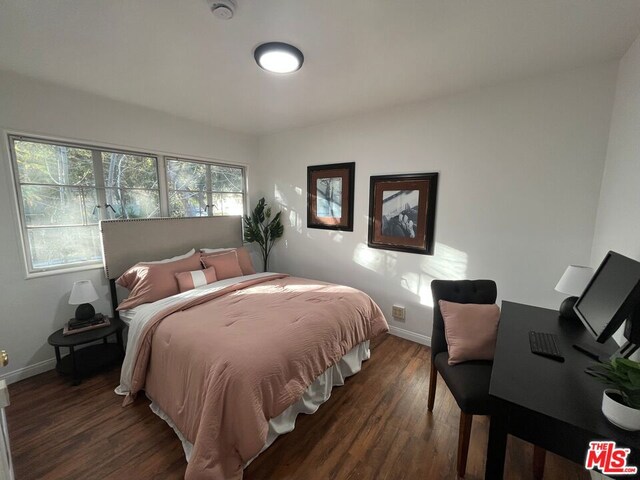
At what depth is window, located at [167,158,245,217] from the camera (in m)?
3.29

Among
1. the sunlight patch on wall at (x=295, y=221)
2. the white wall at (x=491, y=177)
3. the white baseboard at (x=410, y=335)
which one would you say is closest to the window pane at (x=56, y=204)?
the sunlight patch on wall at (x=295, y=221)

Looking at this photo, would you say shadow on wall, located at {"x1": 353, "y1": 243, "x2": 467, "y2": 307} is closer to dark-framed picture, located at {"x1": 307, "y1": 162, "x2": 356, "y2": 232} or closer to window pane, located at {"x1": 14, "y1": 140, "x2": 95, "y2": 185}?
dark-framed picture, located at {"x1": 307, "y1": 162, "x2": 356, "y2": 232}

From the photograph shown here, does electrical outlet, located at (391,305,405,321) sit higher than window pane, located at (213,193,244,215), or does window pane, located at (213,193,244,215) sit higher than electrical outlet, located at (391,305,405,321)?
window pane, located at (213,193,244,215)

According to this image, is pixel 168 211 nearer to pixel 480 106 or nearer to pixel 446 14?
pixel 446 14

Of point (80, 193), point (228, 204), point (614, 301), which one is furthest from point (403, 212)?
point (80, 193)

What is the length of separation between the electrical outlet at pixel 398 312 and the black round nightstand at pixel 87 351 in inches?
109

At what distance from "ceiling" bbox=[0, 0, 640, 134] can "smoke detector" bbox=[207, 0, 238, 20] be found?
0.05 m

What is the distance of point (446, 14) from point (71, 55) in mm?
2472

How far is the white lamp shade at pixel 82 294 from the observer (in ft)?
7.46

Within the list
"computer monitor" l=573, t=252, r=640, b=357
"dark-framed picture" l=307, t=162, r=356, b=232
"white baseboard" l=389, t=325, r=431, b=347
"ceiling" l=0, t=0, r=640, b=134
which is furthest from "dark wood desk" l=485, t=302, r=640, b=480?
"dark-framed picture" l=307, t=162, r=356, b=232

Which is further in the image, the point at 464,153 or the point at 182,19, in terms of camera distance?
the point at 464,153

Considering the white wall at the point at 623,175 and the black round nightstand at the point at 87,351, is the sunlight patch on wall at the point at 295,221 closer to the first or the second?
the black round nightstand at the point at 87,351

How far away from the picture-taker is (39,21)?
1502 mm

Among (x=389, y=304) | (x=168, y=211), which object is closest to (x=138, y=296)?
(x=168, y=211)
